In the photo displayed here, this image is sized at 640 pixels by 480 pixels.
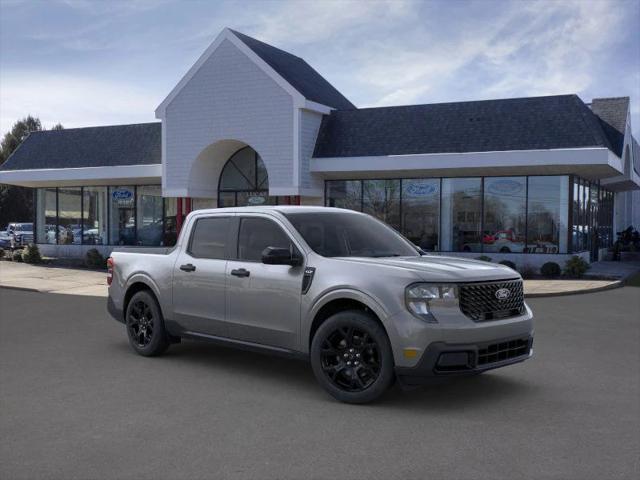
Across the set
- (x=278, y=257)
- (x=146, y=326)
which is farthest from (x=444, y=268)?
(x=146, y=326)

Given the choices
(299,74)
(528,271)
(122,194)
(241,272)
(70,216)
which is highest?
(299,74)

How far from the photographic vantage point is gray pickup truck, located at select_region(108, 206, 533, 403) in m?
6.13

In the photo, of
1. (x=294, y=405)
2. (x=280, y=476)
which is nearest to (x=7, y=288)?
(x=294, y=405)

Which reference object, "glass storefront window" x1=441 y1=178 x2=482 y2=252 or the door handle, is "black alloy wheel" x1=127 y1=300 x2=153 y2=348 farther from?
"glass storefront window" x1=441 y1=178 x2=482 y2=252

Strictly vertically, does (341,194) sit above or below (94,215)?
above

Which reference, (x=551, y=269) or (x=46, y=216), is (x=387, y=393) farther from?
(x=46, y=216)

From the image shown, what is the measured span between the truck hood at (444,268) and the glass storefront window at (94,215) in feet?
83.6

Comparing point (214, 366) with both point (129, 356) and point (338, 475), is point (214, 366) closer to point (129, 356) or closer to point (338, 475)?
point (129, 356)

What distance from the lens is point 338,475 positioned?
4570 mm

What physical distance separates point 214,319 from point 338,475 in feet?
11.6

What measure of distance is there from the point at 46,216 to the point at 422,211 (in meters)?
18.3

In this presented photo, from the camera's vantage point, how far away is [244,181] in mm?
26656

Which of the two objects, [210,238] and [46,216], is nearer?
[210,238]

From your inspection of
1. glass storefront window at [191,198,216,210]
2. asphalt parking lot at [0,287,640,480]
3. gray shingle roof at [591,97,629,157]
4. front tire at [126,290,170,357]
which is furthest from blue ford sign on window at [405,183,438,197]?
front tire at [126,290,170,357]
